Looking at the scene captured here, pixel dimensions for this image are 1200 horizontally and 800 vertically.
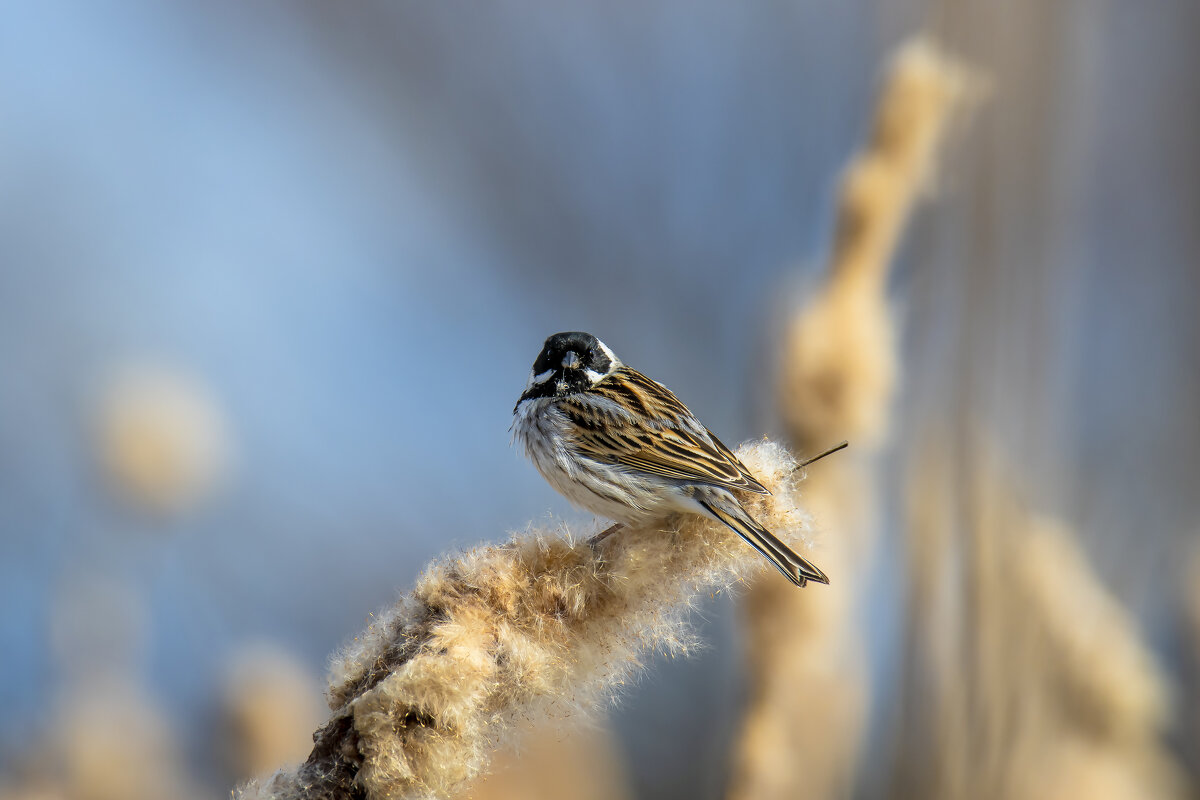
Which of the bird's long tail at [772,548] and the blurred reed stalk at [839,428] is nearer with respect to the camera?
the bird's long tail at [772,548]

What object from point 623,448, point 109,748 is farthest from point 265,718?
point 623,448

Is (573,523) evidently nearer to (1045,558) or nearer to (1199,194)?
(1045,558)

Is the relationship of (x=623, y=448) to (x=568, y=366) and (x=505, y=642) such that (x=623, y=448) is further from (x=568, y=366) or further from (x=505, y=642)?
(x=505, y=642)

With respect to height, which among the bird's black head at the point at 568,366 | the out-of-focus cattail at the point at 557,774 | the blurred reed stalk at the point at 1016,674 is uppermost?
the bird's black head at the point at 568,366

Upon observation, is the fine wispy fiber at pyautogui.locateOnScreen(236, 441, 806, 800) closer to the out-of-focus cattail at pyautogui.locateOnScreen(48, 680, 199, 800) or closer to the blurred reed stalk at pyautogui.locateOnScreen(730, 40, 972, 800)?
the blurred reed stalk at pyautogui.locateOnScreen(730, 40, 972, 800)

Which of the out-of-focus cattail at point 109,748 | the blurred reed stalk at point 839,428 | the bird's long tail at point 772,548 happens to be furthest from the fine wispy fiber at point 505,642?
the out-of-focus cattail at point 109,748

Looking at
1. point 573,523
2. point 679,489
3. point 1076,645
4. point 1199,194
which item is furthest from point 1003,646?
point 1199,194

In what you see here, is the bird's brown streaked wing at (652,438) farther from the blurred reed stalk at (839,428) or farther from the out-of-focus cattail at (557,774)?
the out-of-focus cattail at (557,774)
